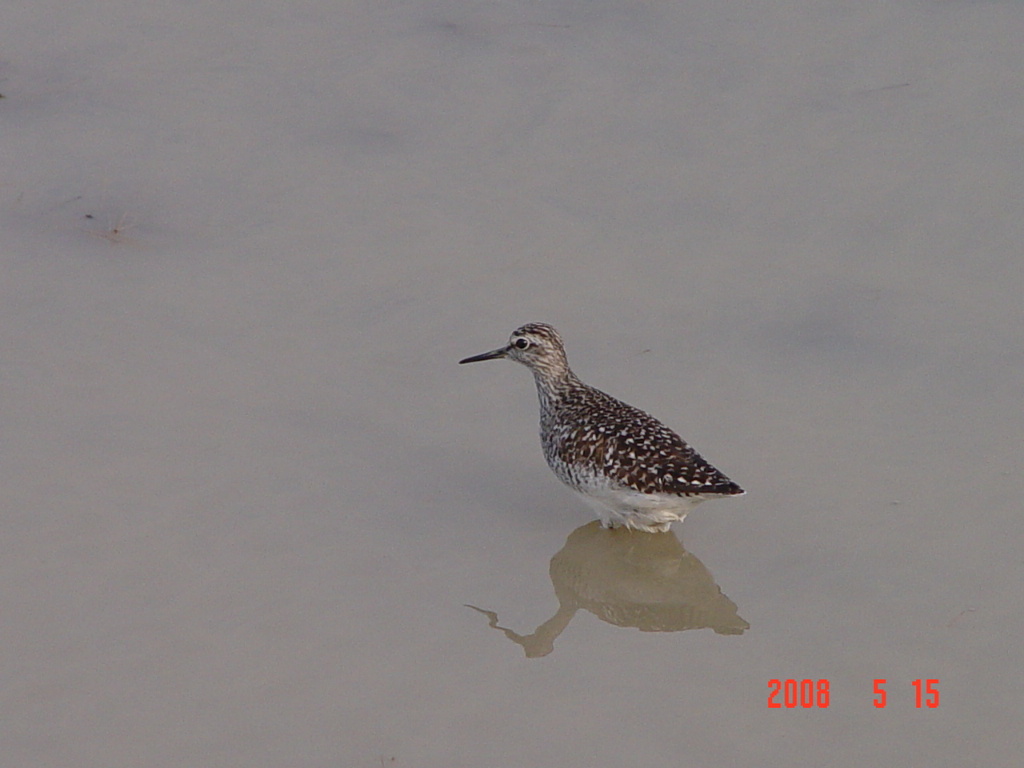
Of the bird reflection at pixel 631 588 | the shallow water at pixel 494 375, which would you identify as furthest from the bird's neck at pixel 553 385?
the bird reflection at pixel 631 588

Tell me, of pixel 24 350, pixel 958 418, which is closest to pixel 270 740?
pixel 24 350

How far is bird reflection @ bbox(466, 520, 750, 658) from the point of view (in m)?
6.88

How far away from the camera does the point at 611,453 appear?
24.6ft

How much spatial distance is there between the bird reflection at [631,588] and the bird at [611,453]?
14 cm

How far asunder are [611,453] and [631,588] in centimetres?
72

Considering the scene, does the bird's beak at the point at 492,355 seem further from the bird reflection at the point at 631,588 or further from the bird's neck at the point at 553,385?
the bird reflection at the point at 631,588

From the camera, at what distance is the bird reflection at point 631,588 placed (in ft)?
22.6

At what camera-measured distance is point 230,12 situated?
497 inches

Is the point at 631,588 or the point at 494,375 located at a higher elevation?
the point at 494,375

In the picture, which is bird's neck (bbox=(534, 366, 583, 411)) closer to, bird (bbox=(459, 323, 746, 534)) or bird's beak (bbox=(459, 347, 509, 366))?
bird (bbox=(459, 323, 746, 534))

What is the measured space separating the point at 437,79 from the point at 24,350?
4.68 meters

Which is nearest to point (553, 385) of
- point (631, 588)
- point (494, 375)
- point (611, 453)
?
point (494, 375)

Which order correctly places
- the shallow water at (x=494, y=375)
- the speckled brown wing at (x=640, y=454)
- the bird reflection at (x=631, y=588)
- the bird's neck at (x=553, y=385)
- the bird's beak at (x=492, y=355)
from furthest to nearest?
the bird's beak at (x=492, y=355) < the bird's neck at (x=553, y=385) < the speckled brown wing at (x=640, y=454) < the bird reflection at (x=631, y=588) < the shallow water at (x=494, y=375)

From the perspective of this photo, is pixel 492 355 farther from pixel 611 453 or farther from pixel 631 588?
pixel 631 588
